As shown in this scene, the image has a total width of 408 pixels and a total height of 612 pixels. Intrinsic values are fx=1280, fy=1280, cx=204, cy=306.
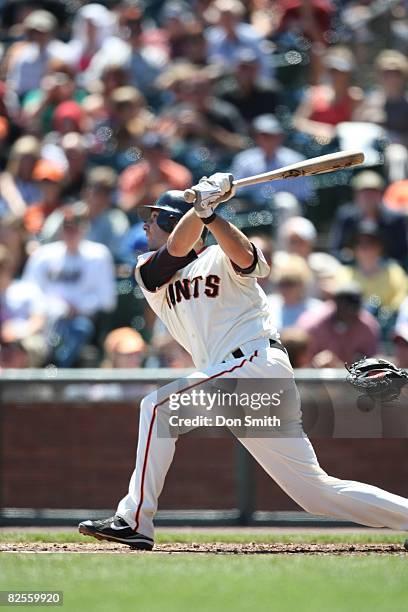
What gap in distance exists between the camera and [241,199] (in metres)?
11.1

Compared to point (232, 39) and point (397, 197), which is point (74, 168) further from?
point (397, 197)

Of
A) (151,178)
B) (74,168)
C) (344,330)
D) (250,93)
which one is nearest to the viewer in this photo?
(344,330)

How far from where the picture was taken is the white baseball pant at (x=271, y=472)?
19.1ft

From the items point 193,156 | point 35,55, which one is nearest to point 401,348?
point 193,156

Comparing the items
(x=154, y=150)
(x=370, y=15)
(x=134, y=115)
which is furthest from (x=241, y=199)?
(x=370, y=15)

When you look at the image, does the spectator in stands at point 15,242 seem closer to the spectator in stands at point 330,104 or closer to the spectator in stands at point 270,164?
the spectator in stands at point 270,164

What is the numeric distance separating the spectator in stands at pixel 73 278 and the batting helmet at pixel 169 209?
3.83 m

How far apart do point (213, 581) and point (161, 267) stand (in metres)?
1.57

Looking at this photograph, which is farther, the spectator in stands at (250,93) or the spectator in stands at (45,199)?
the spectator in stands at (250,93)

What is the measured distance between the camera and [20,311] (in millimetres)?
10320

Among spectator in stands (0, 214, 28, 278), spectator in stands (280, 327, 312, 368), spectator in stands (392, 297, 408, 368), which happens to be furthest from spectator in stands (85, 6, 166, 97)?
spectator in stands (280, 327, 312, 368)

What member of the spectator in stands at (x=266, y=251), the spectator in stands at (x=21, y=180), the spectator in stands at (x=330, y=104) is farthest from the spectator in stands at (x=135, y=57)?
the spectator in stands at (x=266, y=251)

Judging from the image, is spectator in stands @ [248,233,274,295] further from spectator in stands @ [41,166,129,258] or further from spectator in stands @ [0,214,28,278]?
spectator in stands @ [0,214,28,278]

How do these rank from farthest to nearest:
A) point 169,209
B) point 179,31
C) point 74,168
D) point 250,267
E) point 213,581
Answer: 1. point 179,31
2. point 74,168
3. point 169,209
4. point 250,267
5. point 213,581
